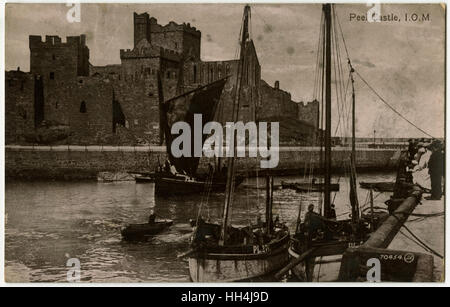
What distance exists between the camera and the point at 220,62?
7.68 m

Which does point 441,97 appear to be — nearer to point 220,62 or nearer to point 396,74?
point 396,74

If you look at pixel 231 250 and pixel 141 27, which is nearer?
pixel 231 250

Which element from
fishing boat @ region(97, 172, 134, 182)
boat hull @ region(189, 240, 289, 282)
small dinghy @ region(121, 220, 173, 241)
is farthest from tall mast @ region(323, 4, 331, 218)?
fishing boat @ region(97, 172, 134, 182)

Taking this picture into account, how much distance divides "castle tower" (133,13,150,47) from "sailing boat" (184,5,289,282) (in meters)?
1.35

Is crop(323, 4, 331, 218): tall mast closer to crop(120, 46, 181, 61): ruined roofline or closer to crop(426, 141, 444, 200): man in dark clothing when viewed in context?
crop(426, 141, 444, 200): man in dark clothing

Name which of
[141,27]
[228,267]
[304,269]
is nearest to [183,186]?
[228,267]

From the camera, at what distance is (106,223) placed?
24.5ft

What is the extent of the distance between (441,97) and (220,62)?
2.80 m

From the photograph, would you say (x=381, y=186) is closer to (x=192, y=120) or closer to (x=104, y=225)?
(x=192, y=120)

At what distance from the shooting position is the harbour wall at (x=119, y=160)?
25.5 feet

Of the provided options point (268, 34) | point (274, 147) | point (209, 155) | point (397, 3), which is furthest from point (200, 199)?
point (397, 3)

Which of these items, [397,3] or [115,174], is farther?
[115,174]

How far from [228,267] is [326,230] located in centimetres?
125

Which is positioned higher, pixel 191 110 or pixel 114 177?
pixel 191 110
